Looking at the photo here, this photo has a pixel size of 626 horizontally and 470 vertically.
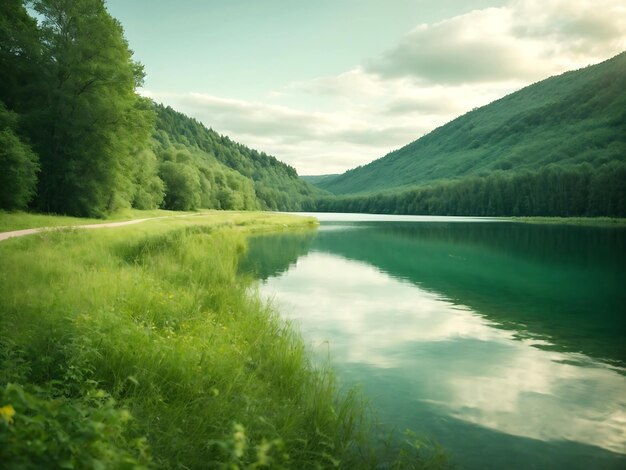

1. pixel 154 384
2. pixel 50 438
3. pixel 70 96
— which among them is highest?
pixel 70 96

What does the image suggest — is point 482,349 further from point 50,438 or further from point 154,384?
point 50,438

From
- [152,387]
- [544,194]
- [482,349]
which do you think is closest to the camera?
[152,387]

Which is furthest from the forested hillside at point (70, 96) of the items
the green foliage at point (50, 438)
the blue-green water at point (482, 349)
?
the green foliage at point (50, 438)

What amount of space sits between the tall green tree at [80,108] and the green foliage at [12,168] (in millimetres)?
6192

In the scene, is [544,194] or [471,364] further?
[544,194]

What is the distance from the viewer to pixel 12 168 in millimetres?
29188

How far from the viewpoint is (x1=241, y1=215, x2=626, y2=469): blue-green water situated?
8.08 meters

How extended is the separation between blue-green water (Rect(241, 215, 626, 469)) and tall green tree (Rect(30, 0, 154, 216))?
1910cm

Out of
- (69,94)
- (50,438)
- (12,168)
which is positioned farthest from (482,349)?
(69,94)

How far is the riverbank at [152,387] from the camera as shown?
3.70 metres

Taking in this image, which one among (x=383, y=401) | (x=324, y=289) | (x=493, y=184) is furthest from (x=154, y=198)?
(x=493, y=184)

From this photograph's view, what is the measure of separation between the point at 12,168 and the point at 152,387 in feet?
96.1

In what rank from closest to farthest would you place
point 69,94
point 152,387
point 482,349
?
point 152,387 < point 482,349 < point 69,94

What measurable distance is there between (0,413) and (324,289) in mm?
19854
